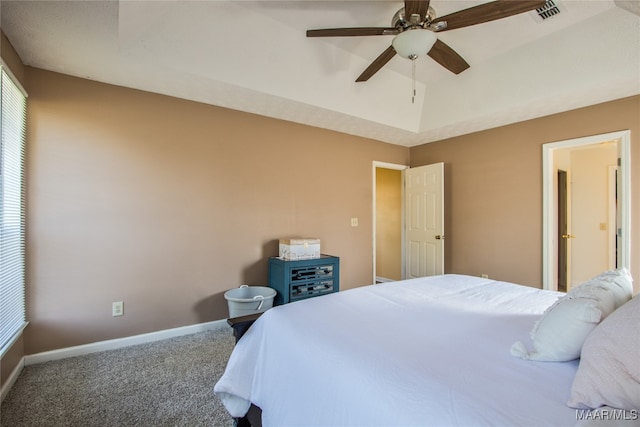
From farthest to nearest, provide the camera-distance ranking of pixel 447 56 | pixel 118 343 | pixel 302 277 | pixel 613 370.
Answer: pixel 302 277, pixel 118 343, pixel 447 56, pixel 613 370

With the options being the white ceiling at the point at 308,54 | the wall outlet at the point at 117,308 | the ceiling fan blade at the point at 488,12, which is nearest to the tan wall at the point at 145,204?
the wall outlet at the point at 117,308

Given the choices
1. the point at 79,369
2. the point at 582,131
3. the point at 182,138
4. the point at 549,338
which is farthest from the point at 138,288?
the point at 582,131

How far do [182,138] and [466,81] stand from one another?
315 centimetres

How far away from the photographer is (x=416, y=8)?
1.75 m

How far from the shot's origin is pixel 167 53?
2.23m

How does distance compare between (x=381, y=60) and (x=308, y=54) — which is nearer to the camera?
(x=381, y=60)

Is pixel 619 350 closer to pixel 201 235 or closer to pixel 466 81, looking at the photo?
pixel 201 235

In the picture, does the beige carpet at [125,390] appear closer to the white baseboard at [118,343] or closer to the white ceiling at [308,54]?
the white baseboard at [118,343]

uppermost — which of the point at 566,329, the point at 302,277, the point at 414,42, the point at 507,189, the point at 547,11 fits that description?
the point at 547,11

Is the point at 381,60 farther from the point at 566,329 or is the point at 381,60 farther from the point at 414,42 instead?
the point at 566,329

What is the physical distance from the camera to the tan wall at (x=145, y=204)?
2289 mm

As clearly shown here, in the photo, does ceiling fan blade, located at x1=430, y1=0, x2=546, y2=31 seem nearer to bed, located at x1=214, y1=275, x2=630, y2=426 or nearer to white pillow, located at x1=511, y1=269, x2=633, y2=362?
white pillow, located at x1=511, y1=269, x2=633, y2=362

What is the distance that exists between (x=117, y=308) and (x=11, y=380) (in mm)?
718

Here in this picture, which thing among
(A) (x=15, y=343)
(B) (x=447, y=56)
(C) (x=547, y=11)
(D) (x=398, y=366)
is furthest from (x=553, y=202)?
(A) (x=15, y=343)
